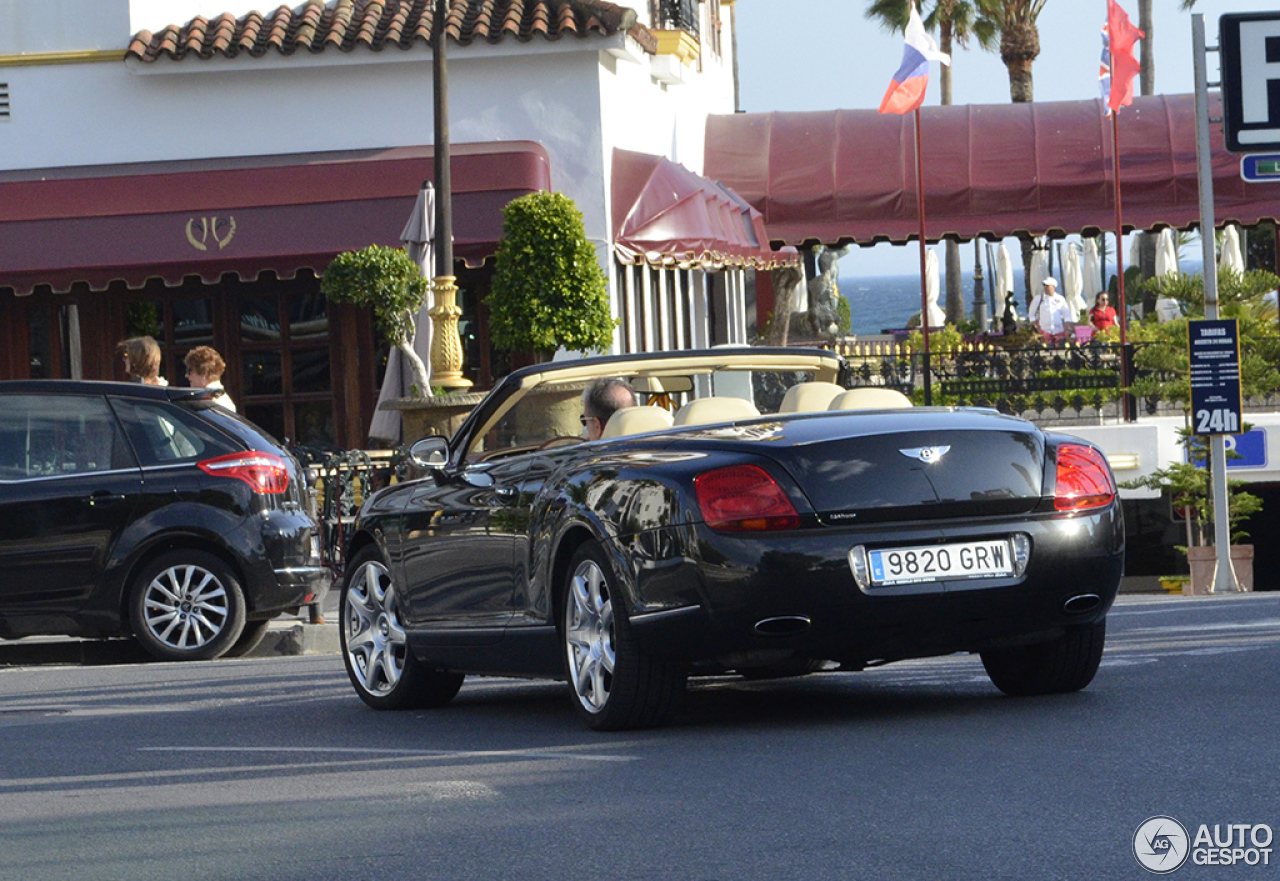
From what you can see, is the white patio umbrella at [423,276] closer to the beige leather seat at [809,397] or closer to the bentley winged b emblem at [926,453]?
the beige leather seat at [809,397]

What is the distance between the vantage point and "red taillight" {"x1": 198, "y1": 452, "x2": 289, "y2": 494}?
12477mm

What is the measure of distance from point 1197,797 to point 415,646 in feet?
13.1

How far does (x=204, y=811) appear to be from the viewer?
643 centimetres

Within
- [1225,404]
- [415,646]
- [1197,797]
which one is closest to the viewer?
[1197,797]

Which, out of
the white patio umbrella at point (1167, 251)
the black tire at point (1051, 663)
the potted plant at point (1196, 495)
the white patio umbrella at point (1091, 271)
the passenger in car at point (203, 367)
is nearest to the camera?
the black tire at point (1051, 663)

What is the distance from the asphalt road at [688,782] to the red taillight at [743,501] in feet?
2.35

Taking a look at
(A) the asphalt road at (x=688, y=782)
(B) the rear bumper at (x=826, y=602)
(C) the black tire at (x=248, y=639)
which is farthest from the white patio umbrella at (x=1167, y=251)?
(B) the rear bumper at (x=826, y=602)

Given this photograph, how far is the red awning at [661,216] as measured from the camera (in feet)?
82.6

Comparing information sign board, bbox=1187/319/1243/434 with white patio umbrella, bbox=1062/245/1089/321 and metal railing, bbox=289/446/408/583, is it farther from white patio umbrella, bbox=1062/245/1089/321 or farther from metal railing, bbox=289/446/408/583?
white patio umbrella, bbox=1062/245/1089/321

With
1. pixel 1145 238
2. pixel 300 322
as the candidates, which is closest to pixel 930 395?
pixel 300 322

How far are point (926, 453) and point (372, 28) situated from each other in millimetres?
18847

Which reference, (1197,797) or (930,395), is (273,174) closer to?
(930,395)

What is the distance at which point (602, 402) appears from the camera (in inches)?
338

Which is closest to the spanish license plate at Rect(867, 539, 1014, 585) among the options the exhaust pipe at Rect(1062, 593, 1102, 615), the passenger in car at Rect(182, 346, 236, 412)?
the exhaust pipe at Rect(1062, 593, 1102, 615)
